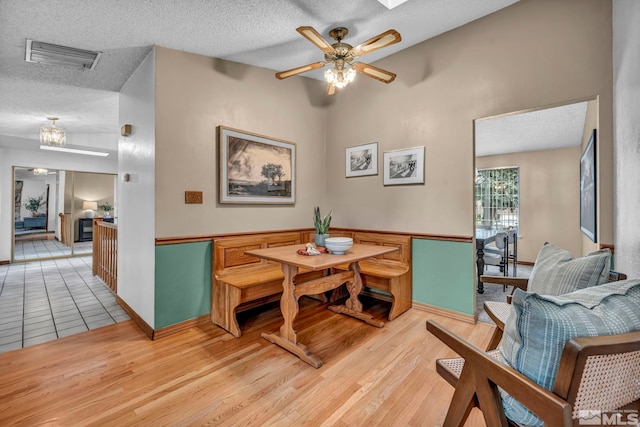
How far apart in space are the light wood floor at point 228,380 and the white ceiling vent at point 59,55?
250 centimetres

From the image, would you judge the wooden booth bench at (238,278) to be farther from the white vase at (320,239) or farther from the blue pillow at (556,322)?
the blue pillow at (556,322)

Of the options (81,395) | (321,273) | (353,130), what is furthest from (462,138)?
(81,395)

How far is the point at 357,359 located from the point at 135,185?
2663mm

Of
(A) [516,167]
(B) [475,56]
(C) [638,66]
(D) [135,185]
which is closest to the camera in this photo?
(C) [638,66]

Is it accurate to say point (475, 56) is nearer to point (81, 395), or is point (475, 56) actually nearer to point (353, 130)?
point (353, 130)

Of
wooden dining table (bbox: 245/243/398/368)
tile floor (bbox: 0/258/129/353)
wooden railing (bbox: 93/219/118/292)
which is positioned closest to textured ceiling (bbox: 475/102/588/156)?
wooden dining table (bbox: 245/243/398/368)

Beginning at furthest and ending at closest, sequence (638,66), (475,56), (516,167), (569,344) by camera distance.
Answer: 1. (516,167)
2. (475,56)
3. (638,66)
4. (569,344)

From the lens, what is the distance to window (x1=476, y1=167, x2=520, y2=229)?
6.05 m

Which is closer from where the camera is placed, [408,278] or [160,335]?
[160,335]

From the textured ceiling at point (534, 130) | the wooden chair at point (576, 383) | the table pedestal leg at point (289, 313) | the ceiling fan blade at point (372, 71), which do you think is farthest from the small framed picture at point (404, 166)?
the wooden chair at point (576, 383)

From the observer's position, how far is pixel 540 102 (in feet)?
7.66

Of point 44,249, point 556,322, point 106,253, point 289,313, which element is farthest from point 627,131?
point 44,249

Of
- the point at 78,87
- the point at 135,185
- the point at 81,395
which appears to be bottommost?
the point at 81,395

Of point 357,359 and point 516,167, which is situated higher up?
point 516,167
